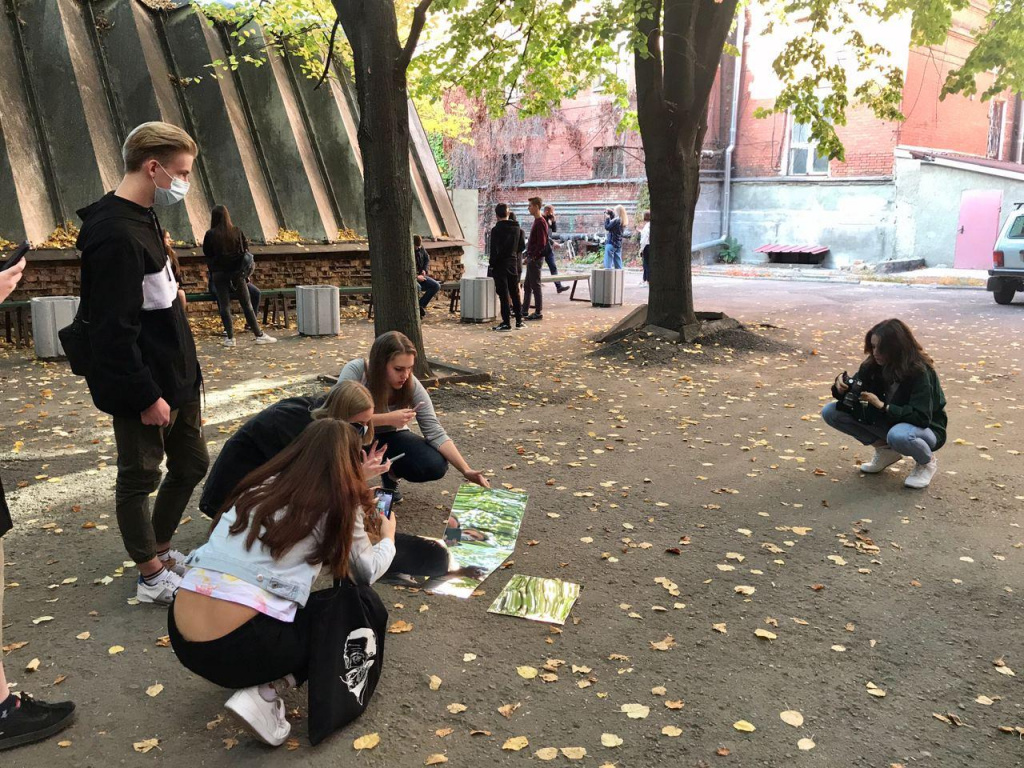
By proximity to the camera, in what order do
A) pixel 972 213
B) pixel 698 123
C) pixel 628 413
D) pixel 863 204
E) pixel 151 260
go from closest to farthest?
pixel 151 260, pixel 628 413, pixel 698 123, pixel 972 213, pixel 863 204

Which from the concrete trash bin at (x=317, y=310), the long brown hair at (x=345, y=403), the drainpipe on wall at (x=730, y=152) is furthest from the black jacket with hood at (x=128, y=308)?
the drainpipe on wall at (x=730, y=152)

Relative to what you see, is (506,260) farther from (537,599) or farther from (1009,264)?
(1009,264)

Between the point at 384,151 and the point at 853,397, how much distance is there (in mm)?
4875

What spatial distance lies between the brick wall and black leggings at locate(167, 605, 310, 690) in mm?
11153

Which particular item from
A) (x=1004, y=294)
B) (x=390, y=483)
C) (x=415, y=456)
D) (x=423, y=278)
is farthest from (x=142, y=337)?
(x=1004, y=294)

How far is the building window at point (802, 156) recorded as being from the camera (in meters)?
27.4

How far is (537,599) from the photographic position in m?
4.29

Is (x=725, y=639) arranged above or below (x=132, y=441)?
below

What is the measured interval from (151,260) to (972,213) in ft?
84.3

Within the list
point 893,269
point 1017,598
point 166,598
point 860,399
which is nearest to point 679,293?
point 860,399

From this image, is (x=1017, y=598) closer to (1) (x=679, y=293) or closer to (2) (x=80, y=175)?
(1) (x=679, y=293)

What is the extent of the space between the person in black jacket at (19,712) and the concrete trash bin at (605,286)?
14.8 meters

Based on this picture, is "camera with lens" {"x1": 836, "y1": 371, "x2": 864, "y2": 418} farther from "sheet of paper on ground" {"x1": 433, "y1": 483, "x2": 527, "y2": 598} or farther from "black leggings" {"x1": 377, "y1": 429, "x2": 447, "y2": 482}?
"black leggings" {"x1": 377, "y1": 429, "x2": 447, "y2": 482}

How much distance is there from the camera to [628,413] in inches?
322
